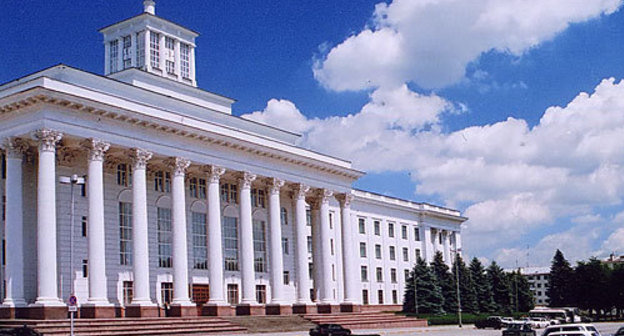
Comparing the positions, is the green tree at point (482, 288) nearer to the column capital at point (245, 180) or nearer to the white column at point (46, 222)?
the column capital at point (245, 180)

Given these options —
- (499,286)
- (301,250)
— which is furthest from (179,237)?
(499,286)

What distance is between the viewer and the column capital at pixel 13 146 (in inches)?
1576

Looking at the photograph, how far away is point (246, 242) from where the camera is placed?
168 ft

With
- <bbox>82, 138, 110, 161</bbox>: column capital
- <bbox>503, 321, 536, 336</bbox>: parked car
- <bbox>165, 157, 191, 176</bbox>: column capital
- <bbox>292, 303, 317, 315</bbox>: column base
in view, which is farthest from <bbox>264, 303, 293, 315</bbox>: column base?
<bbox>503, 321, 536, 336</bbox>: parked car

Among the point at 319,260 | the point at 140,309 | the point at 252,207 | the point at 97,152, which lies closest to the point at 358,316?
the point at 319,260

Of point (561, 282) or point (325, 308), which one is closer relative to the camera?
point (325, 308)

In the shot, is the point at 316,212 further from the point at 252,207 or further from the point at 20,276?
the point at 20,276

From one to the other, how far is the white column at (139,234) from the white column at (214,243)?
220 inches

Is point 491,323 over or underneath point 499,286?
underneath

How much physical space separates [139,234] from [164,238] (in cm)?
624

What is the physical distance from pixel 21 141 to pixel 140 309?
10.9m

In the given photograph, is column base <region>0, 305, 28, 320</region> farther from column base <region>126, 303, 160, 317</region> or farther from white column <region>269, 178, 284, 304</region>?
white column <region>269, 178, 284, 304</region>

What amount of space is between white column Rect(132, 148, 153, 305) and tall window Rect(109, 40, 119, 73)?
1336 cm

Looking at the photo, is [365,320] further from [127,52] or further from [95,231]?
[127,52]
